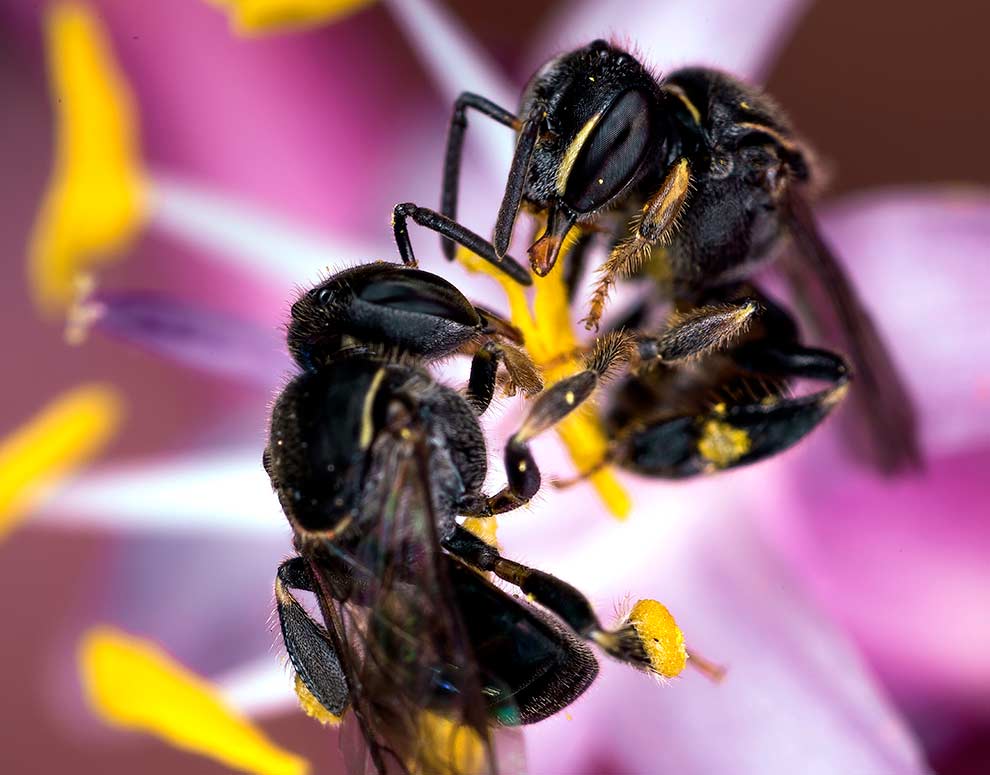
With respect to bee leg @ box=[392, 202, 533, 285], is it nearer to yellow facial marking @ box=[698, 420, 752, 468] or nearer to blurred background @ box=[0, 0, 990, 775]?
yellow facial marking @ box=[698, 420, 752, 468]

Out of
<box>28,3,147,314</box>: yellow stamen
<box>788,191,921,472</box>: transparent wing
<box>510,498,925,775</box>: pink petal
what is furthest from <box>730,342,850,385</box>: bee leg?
<box>28,3,147,314</box>: yellow stamen

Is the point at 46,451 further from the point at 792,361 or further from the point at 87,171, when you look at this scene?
the point at 792,361

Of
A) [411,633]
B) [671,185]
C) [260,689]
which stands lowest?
[260,689]

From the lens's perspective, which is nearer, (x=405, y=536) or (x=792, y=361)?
(x=405, y=536)

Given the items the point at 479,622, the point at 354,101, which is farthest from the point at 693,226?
the point at 354,101

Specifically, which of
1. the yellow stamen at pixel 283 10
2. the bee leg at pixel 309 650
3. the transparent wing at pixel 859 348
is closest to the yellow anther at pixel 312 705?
the bee leg at pixel 309 650

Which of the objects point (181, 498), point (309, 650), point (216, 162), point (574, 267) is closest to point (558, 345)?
point (574, 267)

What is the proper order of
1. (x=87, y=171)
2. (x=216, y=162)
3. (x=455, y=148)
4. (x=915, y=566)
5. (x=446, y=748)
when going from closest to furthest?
(x=446, y=748), (x=455, y=148), (x=915, y=566), (x=87, y=171), (x=216, y=162)
